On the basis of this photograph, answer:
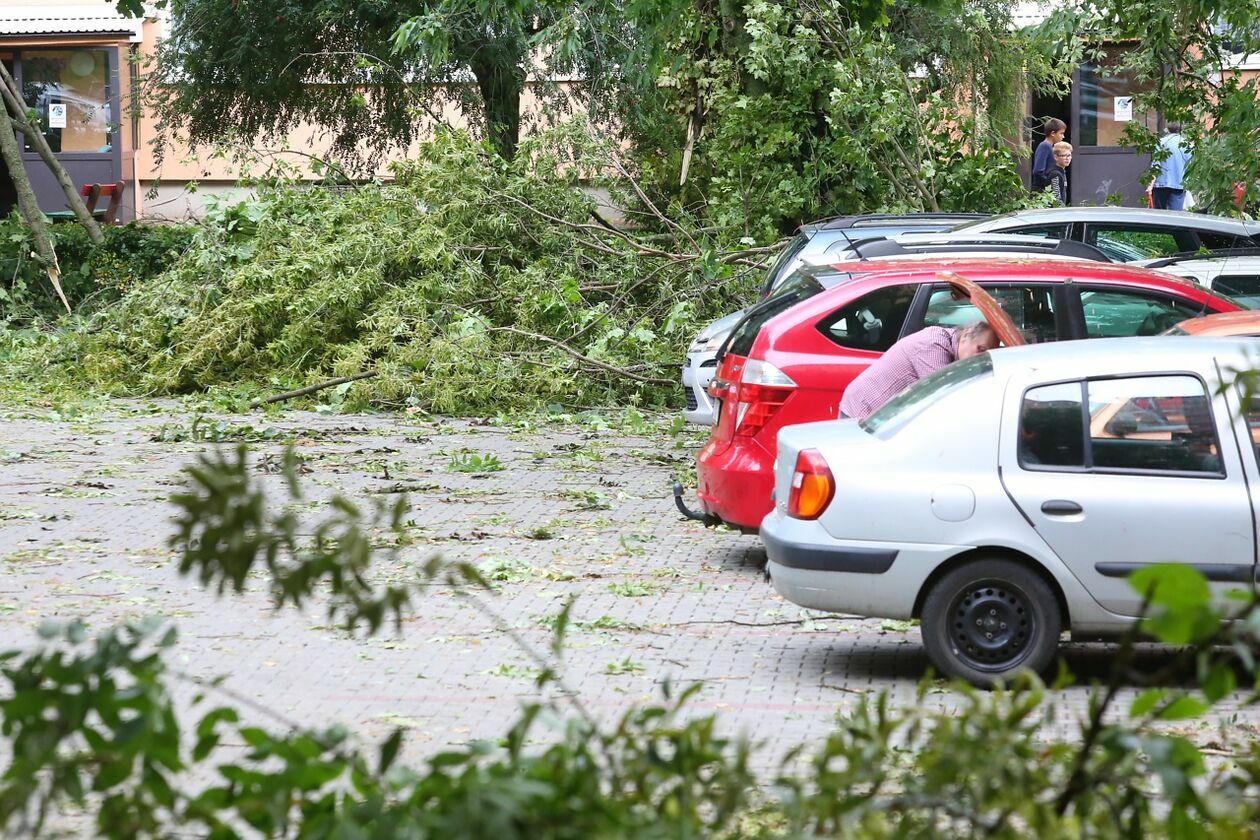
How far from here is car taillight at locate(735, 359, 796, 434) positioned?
28.1 ft

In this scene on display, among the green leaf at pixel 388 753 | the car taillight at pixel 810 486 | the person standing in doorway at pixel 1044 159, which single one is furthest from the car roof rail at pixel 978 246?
the person standing in doorway at pixel 1044 159

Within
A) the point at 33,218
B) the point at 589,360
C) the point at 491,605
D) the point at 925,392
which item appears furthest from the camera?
the point at 33,218

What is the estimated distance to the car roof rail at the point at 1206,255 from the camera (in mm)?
Answer: 12453

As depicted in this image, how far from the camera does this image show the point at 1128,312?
29.6 feet

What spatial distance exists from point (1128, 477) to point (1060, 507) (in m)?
0.29

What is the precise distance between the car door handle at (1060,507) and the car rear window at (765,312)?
2.68m

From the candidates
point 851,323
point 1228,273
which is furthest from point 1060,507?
point 1228,273

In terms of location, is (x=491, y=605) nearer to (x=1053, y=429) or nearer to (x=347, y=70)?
(x=1053, y=429)

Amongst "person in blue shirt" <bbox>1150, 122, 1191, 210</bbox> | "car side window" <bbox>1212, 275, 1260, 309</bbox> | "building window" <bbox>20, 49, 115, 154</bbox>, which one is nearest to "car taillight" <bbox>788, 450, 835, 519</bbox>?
"car side window" <bbox>1212, 275, 1260, 309</bbox>

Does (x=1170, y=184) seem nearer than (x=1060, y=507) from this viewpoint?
No

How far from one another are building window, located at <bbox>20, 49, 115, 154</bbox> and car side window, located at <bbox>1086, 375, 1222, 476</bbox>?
1339 inches

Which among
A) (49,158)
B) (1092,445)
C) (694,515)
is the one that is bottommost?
(694,515)

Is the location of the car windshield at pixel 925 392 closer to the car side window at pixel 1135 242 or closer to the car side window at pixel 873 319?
the car side window at pixel 873 319

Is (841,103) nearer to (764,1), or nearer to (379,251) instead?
(764,1)
